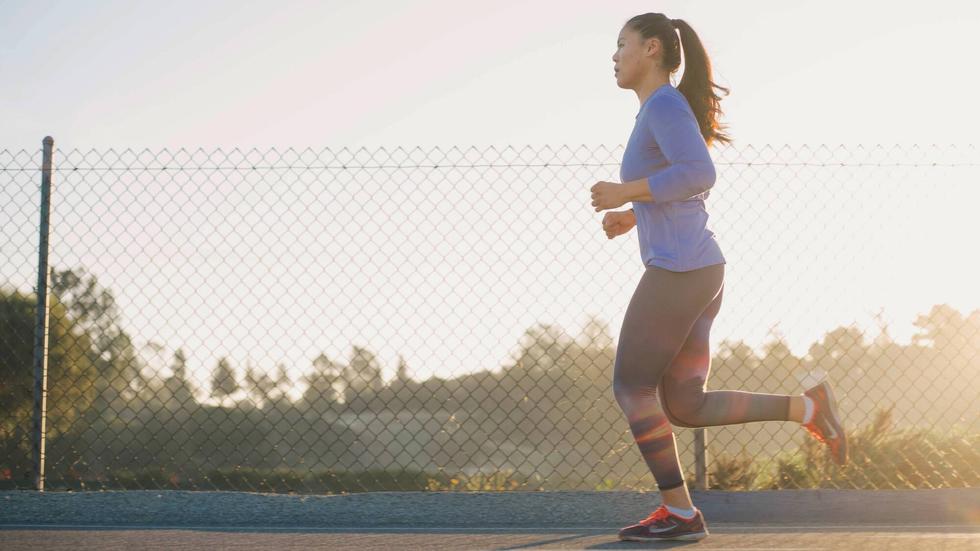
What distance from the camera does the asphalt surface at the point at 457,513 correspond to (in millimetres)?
3609

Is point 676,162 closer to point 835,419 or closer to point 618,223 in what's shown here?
point 618,223

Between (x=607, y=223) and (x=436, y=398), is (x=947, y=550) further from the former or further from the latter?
(x=436, y=398)

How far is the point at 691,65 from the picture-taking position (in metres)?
3.16

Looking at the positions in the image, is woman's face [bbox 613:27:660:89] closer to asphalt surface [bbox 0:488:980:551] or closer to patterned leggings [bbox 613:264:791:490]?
patterned leggings [bbox 613:264:791:490]

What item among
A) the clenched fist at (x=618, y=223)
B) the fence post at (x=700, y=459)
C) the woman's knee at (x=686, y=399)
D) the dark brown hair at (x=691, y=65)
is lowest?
the fence post at (x=700, y=459)

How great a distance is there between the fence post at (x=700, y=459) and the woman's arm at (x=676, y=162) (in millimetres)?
1573

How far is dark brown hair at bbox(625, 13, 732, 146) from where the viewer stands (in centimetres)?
312

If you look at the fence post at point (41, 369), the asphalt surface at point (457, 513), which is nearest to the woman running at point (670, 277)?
the asphalt surface at point (457, 513)

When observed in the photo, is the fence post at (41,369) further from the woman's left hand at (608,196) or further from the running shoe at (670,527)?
the running shoe at (670,527)

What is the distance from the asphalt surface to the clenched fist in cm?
111

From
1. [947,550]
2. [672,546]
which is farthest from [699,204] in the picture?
[947,550]

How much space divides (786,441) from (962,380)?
90cm

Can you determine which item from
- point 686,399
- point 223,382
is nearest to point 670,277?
point 686,399

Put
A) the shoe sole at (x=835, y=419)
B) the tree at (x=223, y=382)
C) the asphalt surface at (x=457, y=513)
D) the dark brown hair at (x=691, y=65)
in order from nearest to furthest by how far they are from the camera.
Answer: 1. the dark brown hair at (x=691, y=65)
2. the shoe sole at (x=835, y=419)
3. the asphalt surface at (x=457, y=513)
4. the tree at (x=223, y=382)
